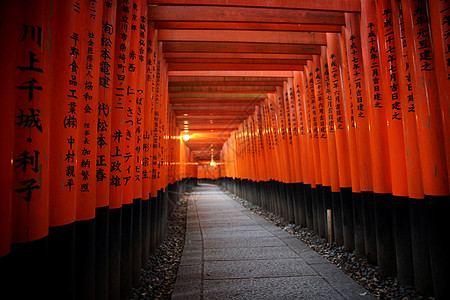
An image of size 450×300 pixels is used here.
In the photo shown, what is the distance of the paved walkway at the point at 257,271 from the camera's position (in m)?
3.18

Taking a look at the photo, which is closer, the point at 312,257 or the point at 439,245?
the point at 439,245

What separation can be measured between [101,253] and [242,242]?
12.0 ft

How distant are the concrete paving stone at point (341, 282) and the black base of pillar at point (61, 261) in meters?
2.99

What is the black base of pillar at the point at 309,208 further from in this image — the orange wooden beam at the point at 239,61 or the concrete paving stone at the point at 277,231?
the orange wooden beam at the point at 239,61

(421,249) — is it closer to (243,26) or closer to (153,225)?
(153,225)

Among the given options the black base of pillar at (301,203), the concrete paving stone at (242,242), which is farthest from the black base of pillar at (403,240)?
the black base of pillar at (301,203)

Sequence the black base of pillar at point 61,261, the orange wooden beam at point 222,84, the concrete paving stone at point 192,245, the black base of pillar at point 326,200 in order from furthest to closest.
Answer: the orange wooden beam at point 222,84 < the black base of pillar at point 326,200 < the concrete paving stone at point 192,245 < the black base of pillar at point 61,261

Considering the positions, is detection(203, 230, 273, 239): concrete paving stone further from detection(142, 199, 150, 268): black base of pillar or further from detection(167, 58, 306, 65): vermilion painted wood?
detection(167, 58, 306, 65): vermilion painted wood

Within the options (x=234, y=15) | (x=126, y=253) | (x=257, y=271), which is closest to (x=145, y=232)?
(x=126, y=253)

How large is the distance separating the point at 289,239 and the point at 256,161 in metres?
6.17

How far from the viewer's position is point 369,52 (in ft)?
12.6

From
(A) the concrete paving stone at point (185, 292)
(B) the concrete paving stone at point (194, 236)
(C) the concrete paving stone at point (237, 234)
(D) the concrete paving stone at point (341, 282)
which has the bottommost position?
(C) the concrete paving stone at point (237, 234)

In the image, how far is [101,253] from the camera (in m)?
2.49

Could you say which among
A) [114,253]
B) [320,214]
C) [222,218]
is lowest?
[222,218]
